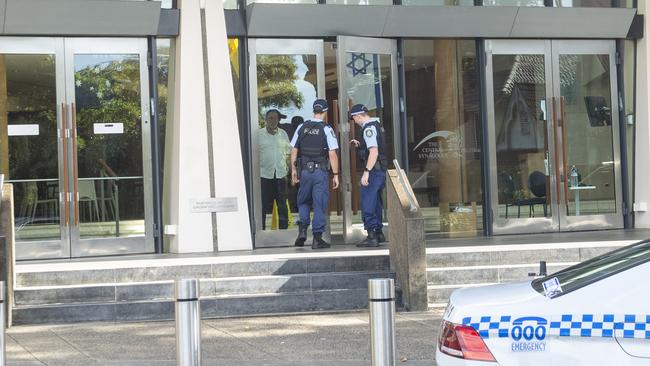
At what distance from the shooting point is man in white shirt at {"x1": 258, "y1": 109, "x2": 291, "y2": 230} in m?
13.4

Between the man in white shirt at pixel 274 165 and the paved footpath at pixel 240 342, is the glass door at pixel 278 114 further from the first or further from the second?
the paved footpath at pixel 240 342

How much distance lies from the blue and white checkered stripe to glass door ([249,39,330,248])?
8782 millimetres

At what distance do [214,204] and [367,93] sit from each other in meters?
2.90

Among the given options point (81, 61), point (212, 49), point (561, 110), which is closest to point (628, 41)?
point (561, 110)

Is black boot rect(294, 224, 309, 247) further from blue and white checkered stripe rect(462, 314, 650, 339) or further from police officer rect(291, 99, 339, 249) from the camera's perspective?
blue and white checkered stripe rect(462, 314, 650, 339)

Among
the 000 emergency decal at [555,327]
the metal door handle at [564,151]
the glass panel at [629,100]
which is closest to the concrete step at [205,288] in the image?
the metal door handle at [564,151]

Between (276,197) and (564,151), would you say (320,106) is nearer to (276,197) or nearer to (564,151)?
(276,197)

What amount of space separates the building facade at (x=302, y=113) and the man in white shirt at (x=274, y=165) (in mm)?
39

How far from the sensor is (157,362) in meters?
7.59

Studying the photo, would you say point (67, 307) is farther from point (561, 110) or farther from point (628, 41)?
point (628, 41)

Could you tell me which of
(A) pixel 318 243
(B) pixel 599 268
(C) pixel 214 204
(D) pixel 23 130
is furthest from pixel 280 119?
(B) pixel 599 268

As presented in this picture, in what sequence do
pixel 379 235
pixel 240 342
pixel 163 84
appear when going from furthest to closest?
pixel 163 84 → pixel 379 235 → pixel 240 342

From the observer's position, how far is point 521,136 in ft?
48.1

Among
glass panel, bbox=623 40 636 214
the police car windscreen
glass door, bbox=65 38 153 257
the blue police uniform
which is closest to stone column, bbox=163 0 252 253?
glass door, bbox=65 38 153 257
